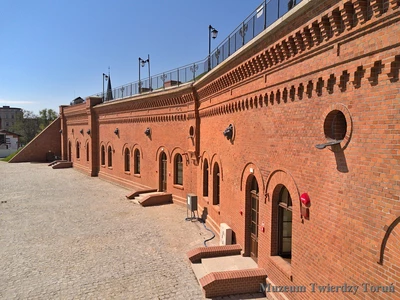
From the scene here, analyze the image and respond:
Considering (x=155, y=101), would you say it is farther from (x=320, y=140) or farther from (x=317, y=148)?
(x=317, y=148)

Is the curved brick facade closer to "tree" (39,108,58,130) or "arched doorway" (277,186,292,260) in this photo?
"arched doorway" (277,186,292,260)

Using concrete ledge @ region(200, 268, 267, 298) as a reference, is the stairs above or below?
above

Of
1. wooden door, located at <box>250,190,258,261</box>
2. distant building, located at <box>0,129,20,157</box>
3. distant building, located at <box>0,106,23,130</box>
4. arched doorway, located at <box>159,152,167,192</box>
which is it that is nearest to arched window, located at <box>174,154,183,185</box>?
arched doorway, located at <box>159,152,167,192</box>

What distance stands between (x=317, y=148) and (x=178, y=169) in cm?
1268

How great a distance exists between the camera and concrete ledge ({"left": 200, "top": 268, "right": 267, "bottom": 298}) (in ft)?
25.7

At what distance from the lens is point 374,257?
14.7 ft

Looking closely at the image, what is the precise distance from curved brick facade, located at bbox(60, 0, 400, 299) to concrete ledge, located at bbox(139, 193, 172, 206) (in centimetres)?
679

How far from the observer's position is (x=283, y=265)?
7289 mm

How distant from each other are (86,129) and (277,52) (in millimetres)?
26862

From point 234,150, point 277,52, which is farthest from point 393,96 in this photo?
point 234,150

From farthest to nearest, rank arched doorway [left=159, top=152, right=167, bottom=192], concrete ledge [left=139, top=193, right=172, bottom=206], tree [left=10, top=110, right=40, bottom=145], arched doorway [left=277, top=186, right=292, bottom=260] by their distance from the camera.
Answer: tree [left=10, top=110, right=40, bottom=145] → arched doorway [left=159, top=152, right=167, bottom=192] → concrete ledge [left=139, top=193, right=172, bottom=206] → arched doorway [left=277, top=186, right=292, bottom=260]

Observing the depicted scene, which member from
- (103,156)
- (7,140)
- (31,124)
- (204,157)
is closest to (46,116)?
(31,124)

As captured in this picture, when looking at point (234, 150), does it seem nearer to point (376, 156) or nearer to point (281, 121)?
point (281, 121)

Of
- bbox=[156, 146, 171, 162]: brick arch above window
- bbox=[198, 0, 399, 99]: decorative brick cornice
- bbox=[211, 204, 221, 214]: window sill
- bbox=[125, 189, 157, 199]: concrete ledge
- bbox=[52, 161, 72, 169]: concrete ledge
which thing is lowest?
bbox=[125, 189, 157, 199]: concrete ledge
